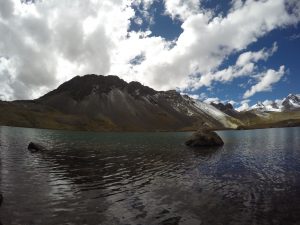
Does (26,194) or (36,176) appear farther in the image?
(36,176)

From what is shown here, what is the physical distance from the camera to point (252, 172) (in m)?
36.8

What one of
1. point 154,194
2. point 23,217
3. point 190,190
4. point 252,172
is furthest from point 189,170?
point 23,217

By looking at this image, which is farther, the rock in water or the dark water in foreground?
the rock in water

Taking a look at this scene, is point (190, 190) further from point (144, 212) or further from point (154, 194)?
point (144, 212)

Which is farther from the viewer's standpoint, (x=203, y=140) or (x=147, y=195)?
(x=203, y=140)

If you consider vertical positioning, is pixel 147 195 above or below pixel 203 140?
below

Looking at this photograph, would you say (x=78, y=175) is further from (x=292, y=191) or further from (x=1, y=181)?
(x=292, y=191)

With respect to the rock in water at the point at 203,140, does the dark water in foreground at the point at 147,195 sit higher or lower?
lower

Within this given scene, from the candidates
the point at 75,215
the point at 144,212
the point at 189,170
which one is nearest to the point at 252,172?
the point at 189,170

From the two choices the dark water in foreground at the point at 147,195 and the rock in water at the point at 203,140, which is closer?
the dark water in foreground at the point at 147,195

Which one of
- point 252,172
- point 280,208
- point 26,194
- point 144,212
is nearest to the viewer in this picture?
point 144,212

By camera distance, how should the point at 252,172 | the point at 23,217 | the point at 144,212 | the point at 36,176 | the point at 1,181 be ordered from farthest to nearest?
the point at 252,172, the point at 36,176, the point at 1,181, the point at 144,212, the point at 23,217

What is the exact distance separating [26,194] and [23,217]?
242 inches

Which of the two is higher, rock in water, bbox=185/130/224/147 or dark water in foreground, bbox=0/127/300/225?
rock in water, bbox=185/130/224/147
